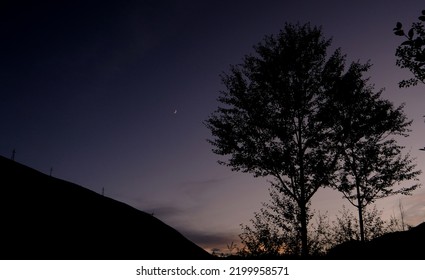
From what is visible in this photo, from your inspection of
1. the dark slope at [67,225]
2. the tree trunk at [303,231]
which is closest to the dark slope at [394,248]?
the dark slope at [67,225]

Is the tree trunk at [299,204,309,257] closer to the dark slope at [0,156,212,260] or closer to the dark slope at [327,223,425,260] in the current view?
the dark slope at [327,223,425,260]

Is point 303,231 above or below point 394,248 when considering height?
above

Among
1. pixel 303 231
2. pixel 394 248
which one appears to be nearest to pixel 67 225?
pixel 394 248

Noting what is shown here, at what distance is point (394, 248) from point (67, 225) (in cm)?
823

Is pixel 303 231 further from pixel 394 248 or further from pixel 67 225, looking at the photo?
pixel 67 225

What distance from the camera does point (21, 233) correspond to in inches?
267

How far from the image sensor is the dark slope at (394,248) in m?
8.60

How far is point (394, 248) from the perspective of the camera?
9328mm

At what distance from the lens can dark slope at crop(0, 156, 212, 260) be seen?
268 inches

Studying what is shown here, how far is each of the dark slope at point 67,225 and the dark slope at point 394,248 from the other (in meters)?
4.65
